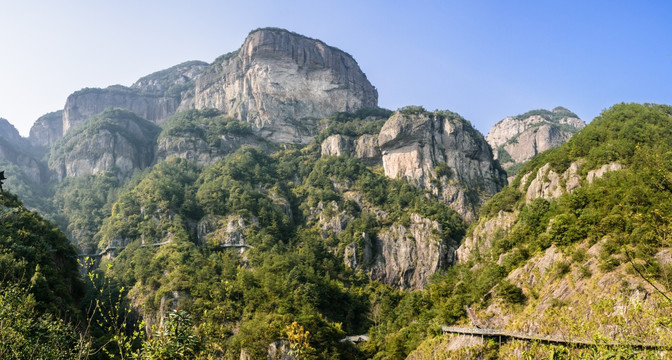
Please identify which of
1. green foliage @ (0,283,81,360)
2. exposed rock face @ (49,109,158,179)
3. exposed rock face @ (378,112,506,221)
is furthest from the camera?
exposed rock face @ (49,109,158,179)

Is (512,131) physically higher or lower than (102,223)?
higher

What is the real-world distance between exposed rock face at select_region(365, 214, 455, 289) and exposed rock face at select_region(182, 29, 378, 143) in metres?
59.6

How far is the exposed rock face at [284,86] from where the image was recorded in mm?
141125

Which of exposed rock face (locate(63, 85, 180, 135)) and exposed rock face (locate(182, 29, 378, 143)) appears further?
exposed rock face (locate(63, 85, 180, 135))

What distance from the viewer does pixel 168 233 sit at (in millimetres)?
83750

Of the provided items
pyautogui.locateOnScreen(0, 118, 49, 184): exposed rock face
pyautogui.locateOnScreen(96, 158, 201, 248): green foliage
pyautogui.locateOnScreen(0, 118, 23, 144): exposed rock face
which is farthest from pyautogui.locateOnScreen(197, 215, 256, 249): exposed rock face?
pyautogui.locateOnScreen(0, 118, 23, 144): exposed rock face

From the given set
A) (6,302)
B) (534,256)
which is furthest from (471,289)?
(6,302)

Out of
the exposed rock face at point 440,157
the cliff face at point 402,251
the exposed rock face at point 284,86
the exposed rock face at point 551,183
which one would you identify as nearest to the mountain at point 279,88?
the exposed rock face at point 284,86

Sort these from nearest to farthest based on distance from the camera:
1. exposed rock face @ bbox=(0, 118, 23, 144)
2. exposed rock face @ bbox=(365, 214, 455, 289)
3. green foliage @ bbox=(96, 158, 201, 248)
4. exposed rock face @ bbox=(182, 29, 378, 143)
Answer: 1. exposed rock face @ bbox=(365, 214, 455, 289)
2. green foliage @ bbox=(96, 158, 201, 248)
3. exposed rock face @ bbox=(182, 29, 378, 143)
4. exposed rock face @ bbox=(0, 118, 23, 144)

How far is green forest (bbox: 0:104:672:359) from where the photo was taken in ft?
59.8

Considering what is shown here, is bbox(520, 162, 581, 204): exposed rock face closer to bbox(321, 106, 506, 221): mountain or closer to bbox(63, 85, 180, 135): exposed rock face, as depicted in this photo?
bbox(321, 106, 506, 221): mountain

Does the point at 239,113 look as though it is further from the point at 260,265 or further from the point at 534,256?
the point at 534,256

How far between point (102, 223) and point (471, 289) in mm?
88116

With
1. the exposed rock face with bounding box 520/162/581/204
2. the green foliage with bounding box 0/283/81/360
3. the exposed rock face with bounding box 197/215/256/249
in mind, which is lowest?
the green foliage with bounding box 0/283/81/360
